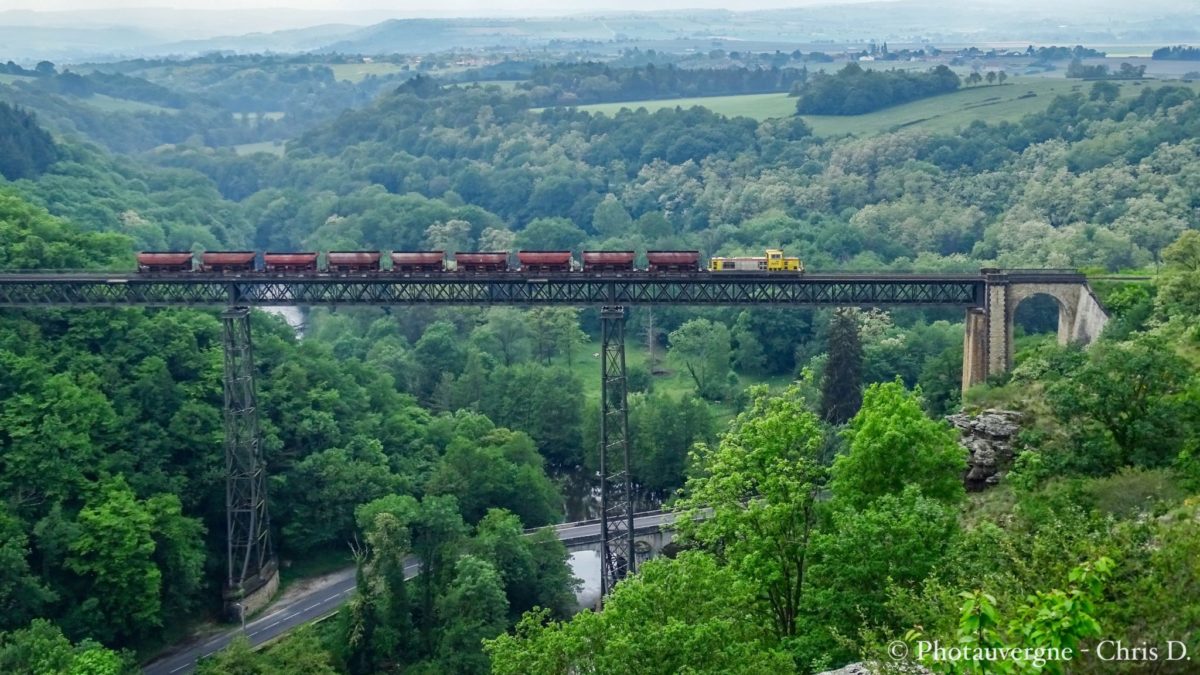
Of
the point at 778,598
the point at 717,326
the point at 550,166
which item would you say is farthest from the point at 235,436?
the point at 550,166

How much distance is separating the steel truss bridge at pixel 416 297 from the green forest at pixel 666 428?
2468 mm

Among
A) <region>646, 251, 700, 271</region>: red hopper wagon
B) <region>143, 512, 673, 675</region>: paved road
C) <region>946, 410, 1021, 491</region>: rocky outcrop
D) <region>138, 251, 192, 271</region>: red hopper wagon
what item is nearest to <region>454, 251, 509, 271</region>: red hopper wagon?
<region>646, 251, 700, 271</region>: red hopper wagon

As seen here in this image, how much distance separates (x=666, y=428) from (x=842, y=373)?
1048 cm

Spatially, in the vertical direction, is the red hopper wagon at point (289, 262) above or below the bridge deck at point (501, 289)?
above

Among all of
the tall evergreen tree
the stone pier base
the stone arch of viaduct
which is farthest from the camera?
the tall evergreen tree

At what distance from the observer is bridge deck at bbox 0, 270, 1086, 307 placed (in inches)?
2125

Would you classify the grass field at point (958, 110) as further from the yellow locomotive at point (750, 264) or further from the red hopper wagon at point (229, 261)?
the red hopper wagon at point (229, 261)

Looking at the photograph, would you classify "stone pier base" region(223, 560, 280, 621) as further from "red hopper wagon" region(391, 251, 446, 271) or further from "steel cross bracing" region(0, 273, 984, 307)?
"red hopper wagon" region(391, 251, 446, 271)

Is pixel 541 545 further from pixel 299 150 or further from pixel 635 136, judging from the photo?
pixel 299 150

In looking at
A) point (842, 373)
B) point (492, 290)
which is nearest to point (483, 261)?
point (492, 290)

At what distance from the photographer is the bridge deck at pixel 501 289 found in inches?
2125

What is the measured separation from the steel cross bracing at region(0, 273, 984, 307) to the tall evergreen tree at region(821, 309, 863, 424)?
18640 mm

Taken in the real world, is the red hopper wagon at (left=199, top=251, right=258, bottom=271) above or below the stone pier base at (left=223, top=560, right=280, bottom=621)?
above

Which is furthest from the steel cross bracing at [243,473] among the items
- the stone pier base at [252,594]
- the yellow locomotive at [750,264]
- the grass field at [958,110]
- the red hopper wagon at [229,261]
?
the grass field at [958,110]
